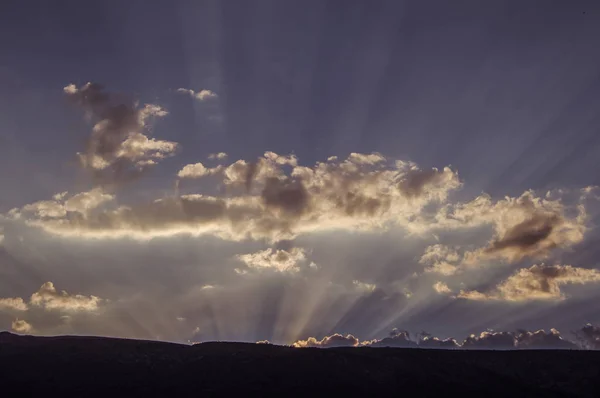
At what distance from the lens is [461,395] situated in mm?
77812

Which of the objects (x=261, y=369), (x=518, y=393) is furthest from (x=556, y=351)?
(x=261, y=369)

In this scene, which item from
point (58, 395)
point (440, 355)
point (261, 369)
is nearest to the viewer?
point (58, 395)

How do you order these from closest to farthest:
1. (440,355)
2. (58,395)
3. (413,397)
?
(58,395)
(413,397)
(440,355)

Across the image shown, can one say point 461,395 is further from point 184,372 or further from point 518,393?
point 184,372

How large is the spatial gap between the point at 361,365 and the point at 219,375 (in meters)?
20.9

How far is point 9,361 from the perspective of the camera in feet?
260

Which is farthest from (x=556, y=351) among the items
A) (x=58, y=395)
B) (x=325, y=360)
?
(x=58, y=395)

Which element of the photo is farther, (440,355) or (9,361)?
(440,355)

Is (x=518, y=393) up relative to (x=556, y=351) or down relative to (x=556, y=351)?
down

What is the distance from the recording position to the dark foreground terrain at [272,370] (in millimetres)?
75812

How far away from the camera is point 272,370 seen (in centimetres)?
8225

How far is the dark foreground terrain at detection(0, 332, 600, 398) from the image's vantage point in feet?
249

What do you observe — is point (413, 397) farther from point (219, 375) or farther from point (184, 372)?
point (184, 372)

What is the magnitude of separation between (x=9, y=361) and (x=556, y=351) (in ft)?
264
